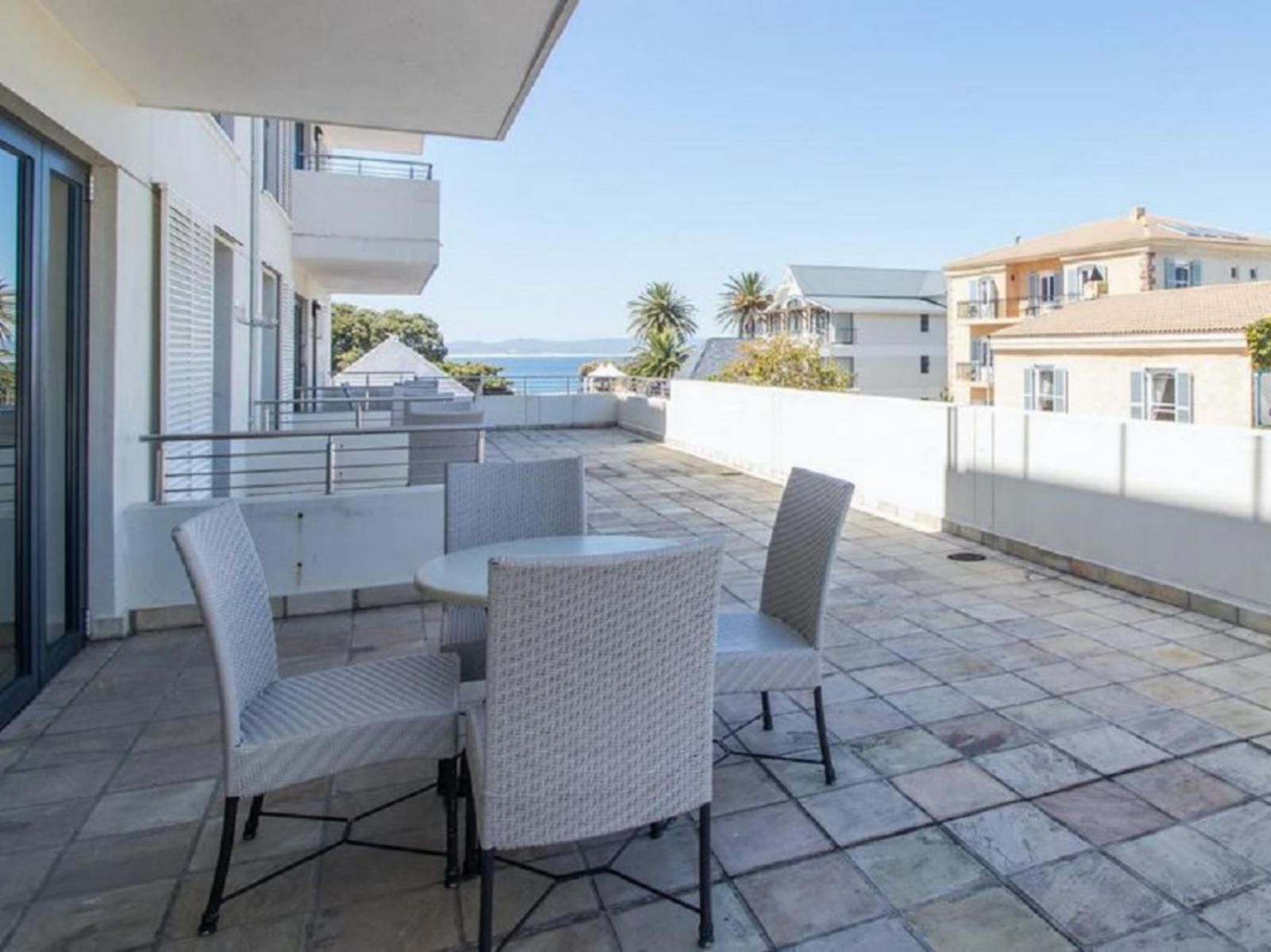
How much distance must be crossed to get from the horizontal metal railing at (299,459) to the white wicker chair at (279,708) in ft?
Result: 6.75

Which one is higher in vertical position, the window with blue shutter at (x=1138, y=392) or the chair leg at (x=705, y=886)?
the window with blue shutter at (x=1138, y=392)

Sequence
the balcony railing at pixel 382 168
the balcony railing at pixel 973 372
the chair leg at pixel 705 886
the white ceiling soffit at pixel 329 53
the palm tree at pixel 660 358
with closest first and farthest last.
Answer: the chair leg at pixel 705 886 → the white ceiling soffit at pixel 329 53 → the balcony railing at pixel 382 168 → the balcony railing at pixel 973 372 → the palm tree at pixel 660 358

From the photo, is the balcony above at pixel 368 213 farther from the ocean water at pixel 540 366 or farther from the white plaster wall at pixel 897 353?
the white plaster wall at pixel 897 353

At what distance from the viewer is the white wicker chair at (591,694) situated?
162 centimetres

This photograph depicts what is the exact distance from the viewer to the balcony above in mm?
8602

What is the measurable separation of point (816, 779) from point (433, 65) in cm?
318

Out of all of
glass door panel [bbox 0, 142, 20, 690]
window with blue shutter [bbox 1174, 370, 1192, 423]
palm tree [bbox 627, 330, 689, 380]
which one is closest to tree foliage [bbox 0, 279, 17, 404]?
glass door panel [bbox 0, 142, 20, 690]

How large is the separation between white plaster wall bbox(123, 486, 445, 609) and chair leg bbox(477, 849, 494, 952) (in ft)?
9.90

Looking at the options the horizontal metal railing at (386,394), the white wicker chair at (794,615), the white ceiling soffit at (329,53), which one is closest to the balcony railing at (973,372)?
the horizontal metal railing at (386,394)

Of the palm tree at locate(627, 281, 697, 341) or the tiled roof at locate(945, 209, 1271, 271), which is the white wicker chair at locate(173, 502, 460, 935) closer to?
the tiled roof at locate(945, 209, 1271, 271)

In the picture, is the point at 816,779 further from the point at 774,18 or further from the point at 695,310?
the point at 695,310

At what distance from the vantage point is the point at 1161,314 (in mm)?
18203

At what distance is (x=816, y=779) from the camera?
264cm

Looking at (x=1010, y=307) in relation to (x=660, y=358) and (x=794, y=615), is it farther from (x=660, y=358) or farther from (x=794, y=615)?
(x=794, y=615)
